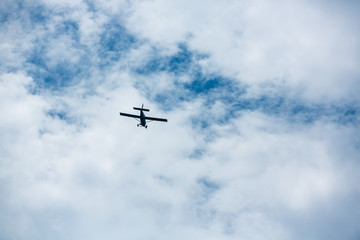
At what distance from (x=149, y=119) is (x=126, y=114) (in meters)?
Result: 5.53

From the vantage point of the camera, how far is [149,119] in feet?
197

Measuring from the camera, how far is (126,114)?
59.8 meters
